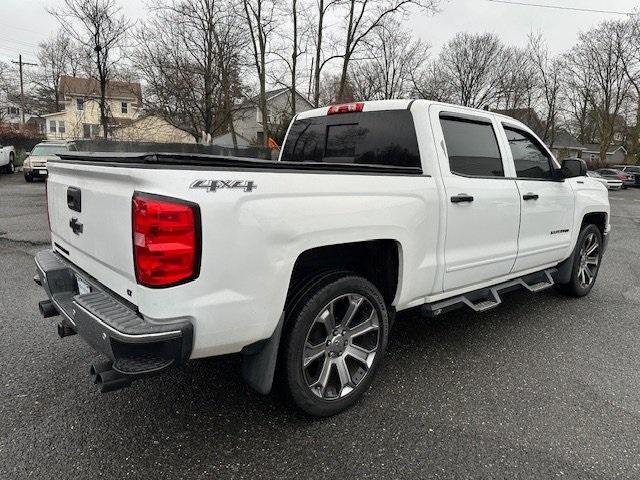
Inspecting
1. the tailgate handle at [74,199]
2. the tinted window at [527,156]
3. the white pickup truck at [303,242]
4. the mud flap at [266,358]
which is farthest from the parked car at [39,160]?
the mud flap at [266,358]

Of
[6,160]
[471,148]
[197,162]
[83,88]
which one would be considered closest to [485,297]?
[471,148]

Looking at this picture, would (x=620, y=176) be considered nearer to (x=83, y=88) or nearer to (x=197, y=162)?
(x=197, y=162)

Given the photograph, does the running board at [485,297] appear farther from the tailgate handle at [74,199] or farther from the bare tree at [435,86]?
the bare tree at [435,86]

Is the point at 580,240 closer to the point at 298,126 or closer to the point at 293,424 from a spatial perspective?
the point at 298,126

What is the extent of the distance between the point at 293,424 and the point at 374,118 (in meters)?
2.24

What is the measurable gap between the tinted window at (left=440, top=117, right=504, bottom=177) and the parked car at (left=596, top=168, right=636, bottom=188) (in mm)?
35166

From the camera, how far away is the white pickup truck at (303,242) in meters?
1.88

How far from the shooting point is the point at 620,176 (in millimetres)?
33250

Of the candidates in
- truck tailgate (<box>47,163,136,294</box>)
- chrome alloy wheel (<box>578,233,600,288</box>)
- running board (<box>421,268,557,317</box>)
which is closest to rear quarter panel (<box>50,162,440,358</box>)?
truck tailgate (<box>47,163,136,294</box>)

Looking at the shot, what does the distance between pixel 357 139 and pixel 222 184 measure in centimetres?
182

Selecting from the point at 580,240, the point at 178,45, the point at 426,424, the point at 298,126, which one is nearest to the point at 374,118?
the point at 298,126

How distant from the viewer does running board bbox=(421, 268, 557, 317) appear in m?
3.14

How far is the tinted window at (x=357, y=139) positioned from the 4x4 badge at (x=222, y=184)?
1498 millimetres

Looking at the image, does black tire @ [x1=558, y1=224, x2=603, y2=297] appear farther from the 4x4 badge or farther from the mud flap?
the 4x4 badge
